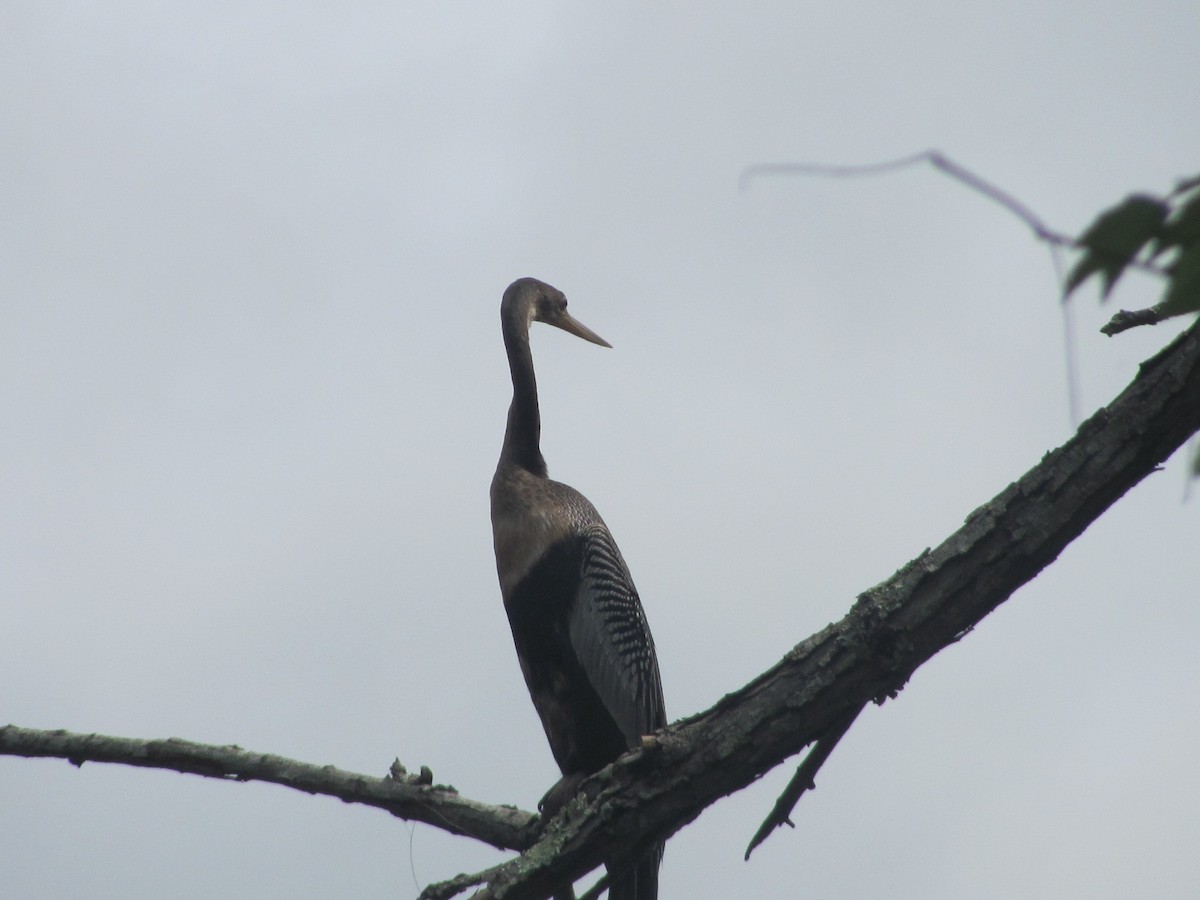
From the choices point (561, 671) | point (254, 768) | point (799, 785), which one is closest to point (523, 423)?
point (561, 671)

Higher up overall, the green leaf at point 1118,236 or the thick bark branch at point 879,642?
the thick bark branch at point 879,642

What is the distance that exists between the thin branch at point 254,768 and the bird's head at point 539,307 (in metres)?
3.36

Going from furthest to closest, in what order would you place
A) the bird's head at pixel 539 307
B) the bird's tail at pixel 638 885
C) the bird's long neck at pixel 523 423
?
the bird's head at pixel 539 307 → the bird's long neck at pixel 523 423 → the bird's tail at pixel 638 885

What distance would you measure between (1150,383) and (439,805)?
281 centimetres

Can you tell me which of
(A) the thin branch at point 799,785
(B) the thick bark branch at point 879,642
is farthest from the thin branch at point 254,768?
(A) the thin branch at point 799,785

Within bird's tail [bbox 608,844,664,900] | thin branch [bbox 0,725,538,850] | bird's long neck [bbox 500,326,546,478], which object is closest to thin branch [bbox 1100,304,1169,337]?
thin branch [bbox 0,725,538,850]

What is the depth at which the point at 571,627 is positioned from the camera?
6.32 m

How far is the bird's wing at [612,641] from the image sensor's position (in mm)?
6297

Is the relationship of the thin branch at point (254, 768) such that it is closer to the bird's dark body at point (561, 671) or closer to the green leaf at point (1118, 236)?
the bird's dark body at point (561, 671)

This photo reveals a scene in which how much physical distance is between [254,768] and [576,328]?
14.1 feet

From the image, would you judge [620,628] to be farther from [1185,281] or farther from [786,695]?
[1185,281]

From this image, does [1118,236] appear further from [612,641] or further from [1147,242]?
[612,641]

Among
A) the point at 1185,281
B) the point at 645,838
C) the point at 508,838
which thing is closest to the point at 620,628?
the point at 508,838

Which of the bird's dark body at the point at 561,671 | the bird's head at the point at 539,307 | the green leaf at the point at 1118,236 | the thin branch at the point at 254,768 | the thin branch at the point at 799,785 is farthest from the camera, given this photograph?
the bird's head at the point at 539,307
